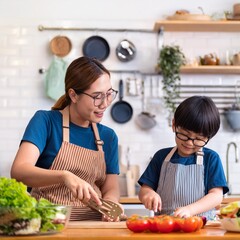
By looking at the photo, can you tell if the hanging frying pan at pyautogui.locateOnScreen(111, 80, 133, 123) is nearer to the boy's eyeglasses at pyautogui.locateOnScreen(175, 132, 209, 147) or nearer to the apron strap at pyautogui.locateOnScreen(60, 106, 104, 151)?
the apron strap at pyautogui.locateOnScreen(60, 106, 104, 151)

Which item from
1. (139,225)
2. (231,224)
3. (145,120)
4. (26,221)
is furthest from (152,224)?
(145,120)

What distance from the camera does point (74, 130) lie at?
3.18m

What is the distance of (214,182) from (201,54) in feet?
10.2

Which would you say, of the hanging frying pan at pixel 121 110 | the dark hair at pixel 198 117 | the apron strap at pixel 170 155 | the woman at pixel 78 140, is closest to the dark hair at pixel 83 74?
the woman at pixel 78 140

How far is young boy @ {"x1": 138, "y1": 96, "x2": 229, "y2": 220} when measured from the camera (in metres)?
3.10

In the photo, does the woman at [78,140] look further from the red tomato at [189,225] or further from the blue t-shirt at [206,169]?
the red tomato at [189,225]

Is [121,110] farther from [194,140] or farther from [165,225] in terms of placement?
[165,225]

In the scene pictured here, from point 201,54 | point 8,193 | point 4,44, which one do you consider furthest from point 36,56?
point 8,193

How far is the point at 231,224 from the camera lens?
94.3 inches

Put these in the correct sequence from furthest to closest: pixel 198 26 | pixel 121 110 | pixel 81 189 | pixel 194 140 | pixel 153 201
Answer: pixel 121 110 → pixel 198 26 → pixel 194 140 → pixel 153 201 → pixel 81 189

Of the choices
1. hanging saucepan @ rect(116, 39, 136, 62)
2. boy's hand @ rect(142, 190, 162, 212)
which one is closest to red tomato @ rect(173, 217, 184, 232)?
boy's hand @ rect(142, 190, 162, 212)

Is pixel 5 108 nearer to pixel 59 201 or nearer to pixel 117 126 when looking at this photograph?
pixel 117 126

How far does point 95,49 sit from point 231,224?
382 centimetres

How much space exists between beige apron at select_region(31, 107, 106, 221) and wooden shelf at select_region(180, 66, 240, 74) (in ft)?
8.87
